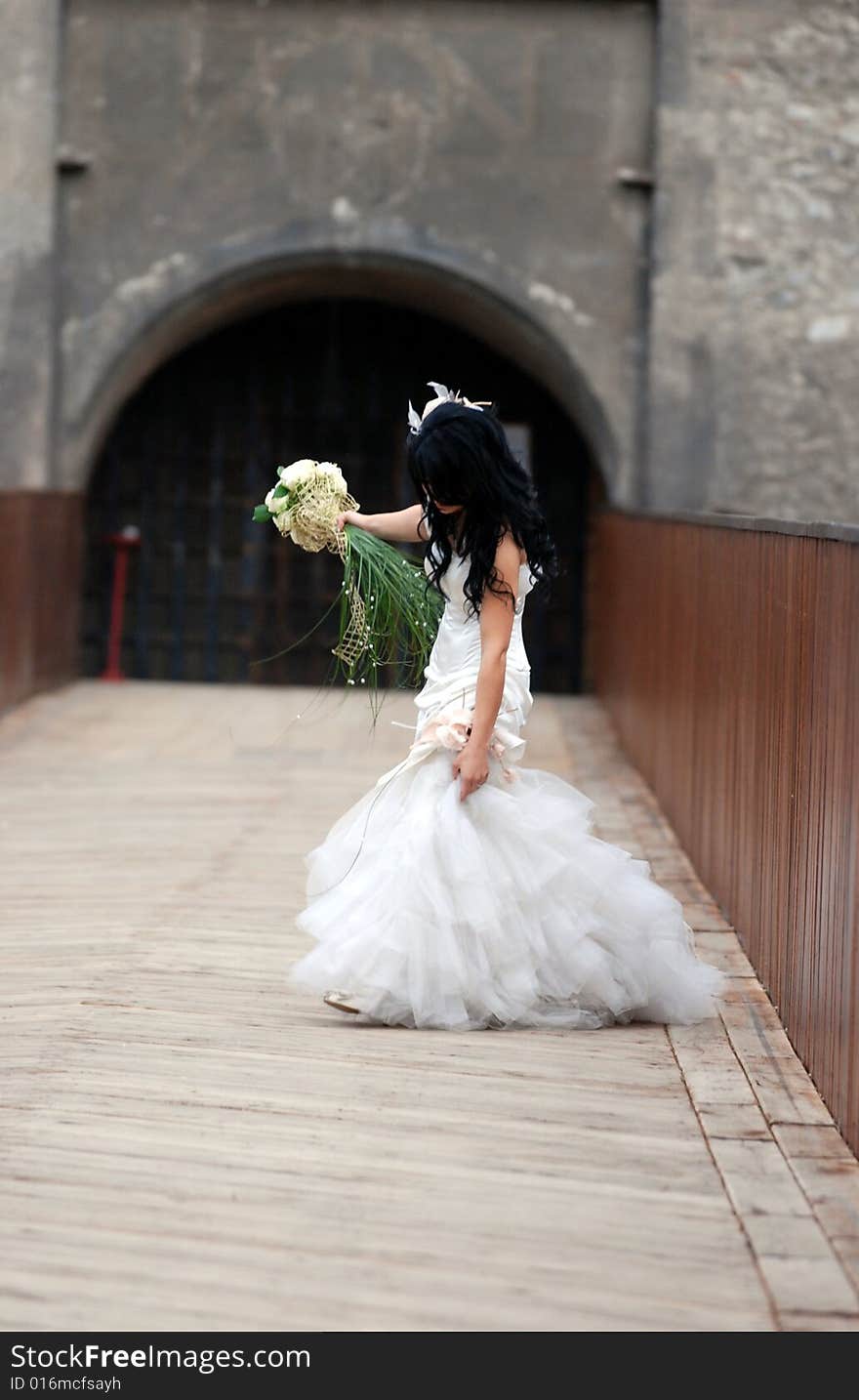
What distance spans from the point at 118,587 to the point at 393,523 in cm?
999

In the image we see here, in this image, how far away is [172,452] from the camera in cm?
1491

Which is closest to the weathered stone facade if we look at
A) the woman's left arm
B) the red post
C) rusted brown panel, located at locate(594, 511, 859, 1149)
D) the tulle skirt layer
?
the red post

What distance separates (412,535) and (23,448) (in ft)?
27.3

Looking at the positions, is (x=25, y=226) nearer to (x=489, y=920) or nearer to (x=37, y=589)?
(x=37, y=589)

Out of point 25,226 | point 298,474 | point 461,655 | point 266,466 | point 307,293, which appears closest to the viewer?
point 461,655

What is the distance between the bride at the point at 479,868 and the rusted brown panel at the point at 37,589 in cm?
686

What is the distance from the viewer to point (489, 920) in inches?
183

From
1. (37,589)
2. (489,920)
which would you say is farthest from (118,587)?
(489,920)

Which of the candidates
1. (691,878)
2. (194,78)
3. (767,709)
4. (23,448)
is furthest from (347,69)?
(767,709)

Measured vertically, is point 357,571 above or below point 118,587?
above

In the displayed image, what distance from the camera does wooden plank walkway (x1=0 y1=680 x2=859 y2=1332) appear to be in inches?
122

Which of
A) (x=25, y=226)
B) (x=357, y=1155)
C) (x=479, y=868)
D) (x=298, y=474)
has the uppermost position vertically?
(x=25, y=226)
